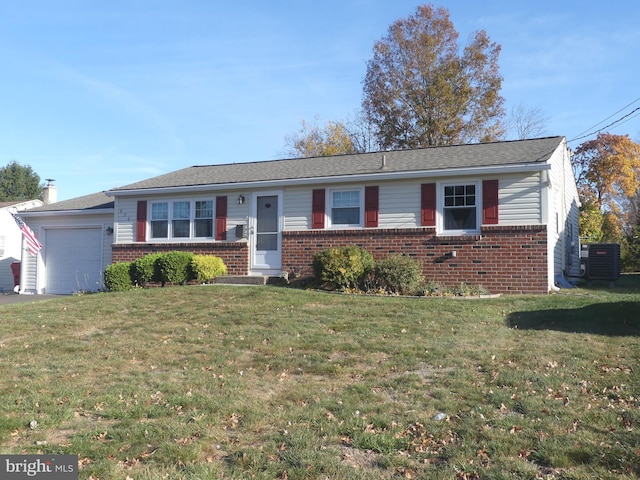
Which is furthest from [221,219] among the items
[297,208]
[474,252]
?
[474,252]

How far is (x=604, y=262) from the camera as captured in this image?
15.2 metres

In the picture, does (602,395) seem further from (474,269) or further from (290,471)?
(474,269)

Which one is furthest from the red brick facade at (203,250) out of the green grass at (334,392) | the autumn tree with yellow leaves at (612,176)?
the autumn tree with yellow leaves at (612,176)

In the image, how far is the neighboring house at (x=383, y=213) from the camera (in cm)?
1198

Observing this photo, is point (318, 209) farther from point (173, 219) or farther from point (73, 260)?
point (73, 260)

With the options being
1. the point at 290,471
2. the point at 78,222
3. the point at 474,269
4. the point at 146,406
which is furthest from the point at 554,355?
the point at 78,222

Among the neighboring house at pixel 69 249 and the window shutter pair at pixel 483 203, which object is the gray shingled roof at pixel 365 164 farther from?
the neighboring house at pixel 69 249

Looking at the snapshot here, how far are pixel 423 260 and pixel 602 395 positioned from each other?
7.84m

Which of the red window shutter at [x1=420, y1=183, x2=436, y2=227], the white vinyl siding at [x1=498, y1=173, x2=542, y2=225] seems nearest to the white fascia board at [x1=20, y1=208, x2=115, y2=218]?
the red window shutter at [x1=420, y1=183, x2=436, y2=227]

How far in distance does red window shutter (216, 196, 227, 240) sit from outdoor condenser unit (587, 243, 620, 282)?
10.7 m

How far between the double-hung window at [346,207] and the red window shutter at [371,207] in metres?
0.20

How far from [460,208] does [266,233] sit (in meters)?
5.27

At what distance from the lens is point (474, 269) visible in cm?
1222

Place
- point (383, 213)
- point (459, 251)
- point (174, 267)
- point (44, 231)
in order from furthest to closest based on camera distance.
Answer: point (44, 231) < point (174, 267) < point (383, 213) < point (459, 251)
